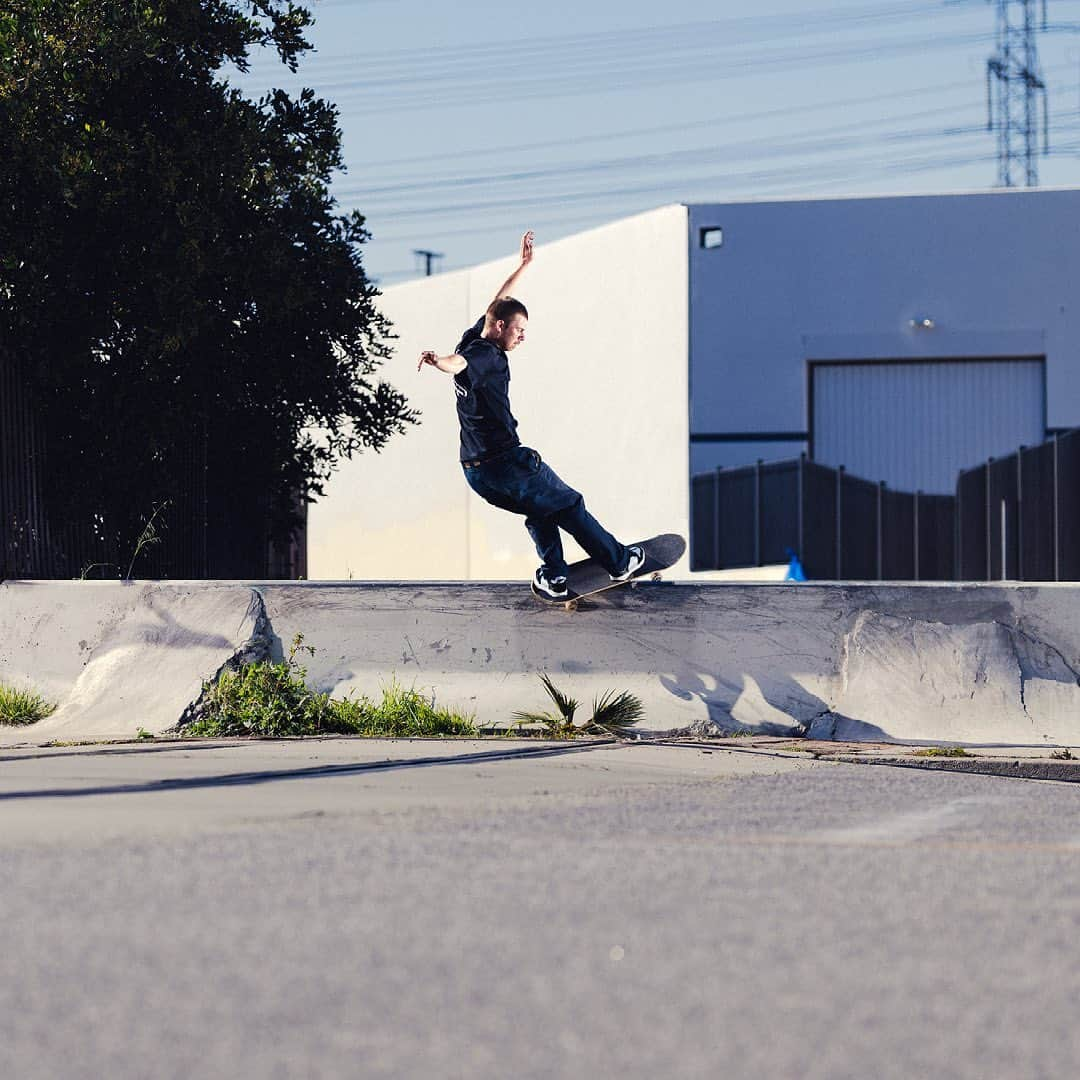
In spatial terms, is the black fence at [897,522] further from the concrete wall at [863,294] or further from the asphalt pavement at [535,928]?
the asphalt pavement at [535,928]

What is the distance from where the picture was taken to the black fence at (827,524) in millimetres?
28672

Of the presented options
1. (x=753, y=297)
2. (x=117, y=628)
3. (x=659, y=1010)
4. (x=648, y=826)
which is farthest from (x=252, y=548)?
(x=753, y=297)

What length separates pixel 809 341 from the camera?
1459 inches

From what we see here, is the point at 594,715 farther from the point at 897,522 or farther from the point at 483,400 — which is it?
the point at 897,522

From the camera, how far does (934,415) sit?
1427 inches

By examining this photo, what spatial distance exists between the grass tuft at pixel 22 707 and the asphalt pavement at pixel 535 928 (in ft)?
8.80

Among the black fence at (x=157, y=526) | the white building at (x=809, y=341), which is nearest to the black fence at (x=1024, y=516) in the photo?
the black fence at (x=157, y=526)

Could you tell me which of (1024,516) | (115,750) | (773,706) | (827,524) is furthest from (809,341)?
(115,750)

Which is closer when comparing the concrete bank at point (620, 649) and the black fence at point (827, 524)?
the concrete bank at point (620, 649)

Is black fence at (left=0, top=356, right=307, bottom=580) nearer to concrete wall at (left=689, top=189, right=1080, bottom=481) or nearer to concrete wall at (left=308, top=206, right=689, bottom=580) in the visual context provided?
concrete wall at (left=308, top=206, right=689, bottom=580)

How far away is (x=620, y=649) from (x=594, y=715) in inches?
16.1

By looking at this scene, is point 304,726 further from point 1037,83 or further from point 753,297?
point 1037,83

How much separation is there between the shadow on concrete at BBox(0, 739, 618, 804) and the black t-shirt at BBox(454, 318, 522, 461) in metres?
1.92

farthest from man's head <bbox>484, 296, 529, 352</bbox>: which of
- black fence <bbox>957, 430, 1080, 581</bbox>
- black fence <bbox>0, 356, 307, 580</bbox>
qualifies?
black fence <bbox>957, 430, 1080, 581</bbox>
